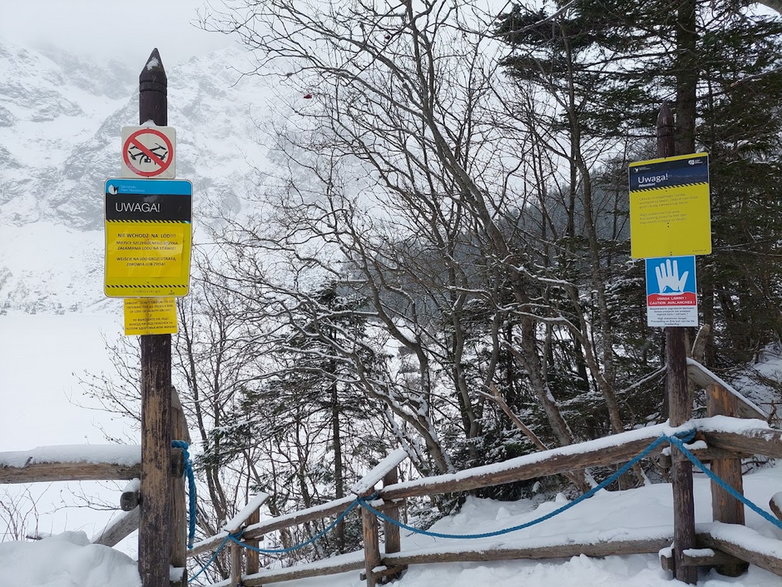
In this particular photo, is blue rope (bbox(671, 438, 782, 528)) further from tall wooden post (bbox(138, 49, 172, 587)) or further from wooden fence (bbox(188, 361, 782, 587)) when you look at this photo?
tall wooden post (bbox(138, 49, 172, 587))

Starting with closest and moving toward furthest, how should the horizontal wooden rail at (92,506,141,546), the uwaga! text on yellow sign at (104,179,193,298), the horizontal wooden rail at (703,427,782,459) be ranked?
the horizontal wooden rail at (703,427,782,459) → the uwaga! text on yellow sign at (104,179,193,298) → the horizontal wooden rail at (92,506,141,546)

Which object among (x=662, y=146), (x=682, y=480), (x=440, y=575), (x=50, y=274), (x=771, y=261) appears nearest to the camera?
(x=682, y=480)

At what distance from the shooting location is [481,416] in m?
11.3

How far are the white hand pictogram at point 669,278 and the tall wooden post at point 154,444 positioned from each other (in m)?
2.81

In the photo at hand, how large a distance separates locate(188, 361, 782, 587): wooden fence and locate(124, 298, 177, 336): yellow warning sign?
99.5 inches

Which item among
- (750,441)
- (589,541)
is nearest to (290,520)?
(589,541)

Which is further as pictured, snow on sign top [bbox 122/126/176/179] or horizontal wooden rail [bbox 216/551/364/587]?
horizontal wooden rail [bbox 216/551/364/587]

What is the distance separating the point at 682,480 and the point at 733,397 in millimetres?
616

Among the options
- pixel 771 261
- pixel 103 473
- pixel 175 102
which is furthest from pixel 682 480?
pixel 175 102

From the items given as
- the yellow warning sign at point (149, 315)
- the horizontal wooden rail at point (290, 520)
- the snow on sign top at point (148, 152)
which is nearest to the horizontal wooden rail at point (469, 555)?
the horizontal wooden rail at point (290, 520)

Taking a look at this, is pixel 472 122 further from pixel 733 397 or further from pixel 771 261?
pixel 733 397

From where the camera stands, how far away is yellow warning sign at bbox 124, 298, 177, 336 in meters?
2.86

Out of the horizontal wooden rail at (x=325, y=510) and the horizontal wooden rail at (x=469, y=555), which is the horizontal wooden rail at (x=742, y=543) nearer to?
the horizontal wooden rail at (x=469, y=555)

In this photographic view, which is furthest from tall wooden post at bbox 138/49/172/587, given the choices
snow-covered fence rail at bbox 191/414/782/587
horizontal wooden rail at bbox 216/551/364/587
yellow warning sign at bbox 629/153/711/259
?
yellow warning sign at bbox 629/153/711/259
